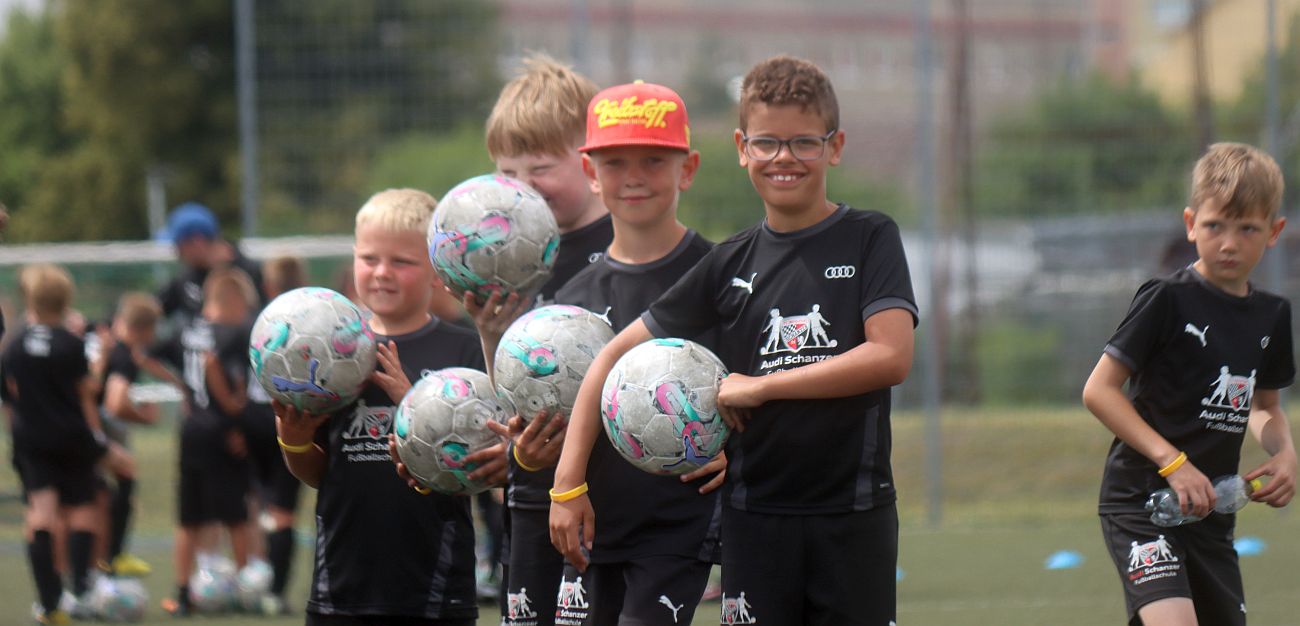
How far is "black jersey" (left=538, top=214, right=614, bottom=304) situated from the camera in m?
5.07

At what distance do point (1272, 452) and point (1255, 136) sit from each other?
7.36 meters

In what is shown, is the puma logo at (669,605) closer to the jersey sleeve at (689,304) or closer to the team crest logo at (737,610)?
the team crest logo at (737,610)

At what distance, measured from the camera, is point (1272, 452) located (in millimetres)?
5086

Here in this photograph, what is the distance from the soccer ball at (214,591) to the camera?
347 inches

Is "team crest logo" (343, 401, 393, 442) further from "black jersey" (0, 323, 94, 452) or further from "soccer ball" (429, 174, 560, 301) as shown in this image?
"black jersey" (0, 323, 94, 452)

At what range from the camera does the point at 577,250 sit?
16.8 feet

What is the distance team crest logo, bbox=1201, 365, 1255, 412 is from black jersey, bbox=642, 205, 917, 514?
1.24 m

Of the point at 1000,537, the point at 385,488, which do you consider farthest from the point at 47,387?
the point at 1000,537

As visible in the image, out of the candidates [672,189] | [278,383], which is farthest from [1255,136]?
[278,383]

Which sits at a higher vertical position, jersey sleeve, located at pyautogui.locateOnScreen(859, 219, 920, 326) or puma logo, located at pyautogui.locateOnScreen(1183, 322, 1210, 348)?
jersey sleeve, located at pyautogui.locateOnScreen(859, 219, 920, 326)

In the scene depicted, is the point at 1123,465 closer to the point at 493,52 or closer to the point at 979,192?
the point at 979,192

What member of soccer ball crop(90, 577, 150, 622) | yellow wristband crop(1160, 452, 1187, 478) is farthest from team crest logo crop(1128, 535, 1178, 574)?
soccer ball crop(90, 577, 150, 622)

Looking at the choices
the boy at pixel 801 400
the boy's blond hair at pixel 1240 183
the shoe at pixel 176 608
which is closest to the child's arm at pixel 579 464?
the boy at pixel 801 400

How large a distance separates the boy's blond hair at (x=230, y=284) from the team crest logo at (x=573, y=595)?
215 inches
